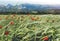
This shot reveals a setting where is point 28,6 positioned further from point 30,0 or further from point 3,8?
point 3,8

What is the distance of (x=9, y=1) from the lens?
454 centimetres

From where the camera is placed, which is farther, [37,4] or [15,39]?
[37,4]

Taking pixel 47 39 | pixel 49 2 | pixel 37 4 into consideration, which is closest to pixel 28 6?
pixel 37 4

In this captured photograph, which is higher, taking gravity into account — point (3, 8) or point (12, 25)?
point (12, 25)

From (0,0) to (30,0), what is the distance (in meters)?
0.69

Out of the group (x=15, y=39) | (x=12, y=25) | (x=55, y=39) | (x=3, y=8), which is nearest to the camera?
(x=55, y=39)

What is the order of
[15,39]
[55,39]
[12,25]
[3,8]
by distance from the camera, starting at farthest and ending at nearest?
[3,8] < [12,25] < [15,39] < [55,39]

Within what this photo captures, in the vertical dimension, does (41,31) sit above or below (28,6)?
above

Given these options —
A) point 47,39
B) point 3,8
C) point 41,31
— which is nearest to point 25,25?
point 41,31

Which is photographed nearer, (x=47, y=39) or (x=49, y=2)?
(x=47, y=39)

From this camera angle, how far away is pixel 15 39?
196cm

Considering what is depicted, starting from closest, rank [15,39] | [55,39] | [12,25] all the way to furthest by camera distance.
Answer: [55,39] < [15,39] < [12,25]

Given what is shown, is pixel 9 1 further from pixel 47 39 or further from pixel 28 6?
pixel 47 39

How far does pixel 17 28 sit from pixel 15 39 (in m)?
0.13
